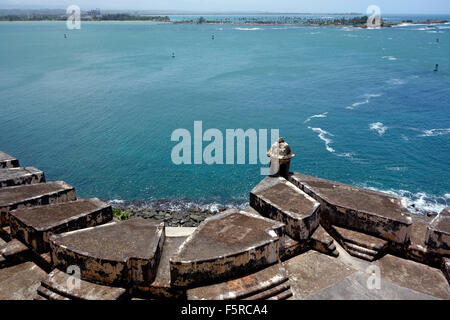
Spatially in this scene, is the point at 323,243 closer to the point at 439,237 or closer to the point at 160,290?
the point at 439,237

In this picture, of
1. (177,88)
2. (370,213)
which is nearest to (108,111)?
(177,88)

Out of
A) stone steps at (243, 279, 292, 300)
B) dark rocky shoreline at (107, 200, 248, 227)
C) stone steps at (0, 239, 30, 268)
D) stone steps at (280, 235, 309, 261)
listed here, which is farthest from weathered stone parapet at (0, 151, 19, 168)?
stone steps at (243, 279, 292, 300)

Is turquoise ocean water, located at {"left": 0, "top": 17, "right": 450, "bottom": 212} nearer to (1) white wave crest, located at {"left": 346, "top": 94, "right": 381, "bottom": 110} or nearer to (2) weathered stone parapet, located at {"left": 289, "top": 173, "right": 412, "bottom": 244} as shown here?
(1) white wave crest, located at {"left": 346, "top": 94, "right": 381, "bottom": 110}

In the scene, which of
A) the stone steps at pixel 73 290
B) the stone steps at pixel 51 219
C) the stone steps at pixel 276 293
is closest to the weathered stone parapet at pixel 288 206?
the stone steps at pixel 276 293

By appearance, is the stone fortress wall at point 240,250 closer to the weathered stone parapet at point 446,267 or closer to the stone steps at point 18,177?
the weathered stone parapet at point 446,267
